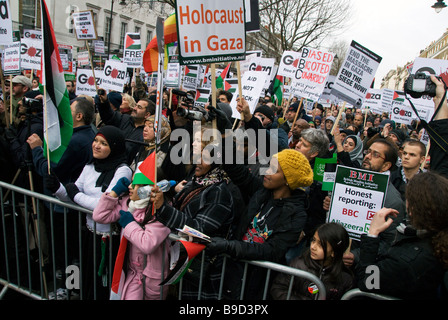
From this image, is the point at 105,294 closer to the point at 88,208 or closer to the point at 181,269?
the point at 88,208

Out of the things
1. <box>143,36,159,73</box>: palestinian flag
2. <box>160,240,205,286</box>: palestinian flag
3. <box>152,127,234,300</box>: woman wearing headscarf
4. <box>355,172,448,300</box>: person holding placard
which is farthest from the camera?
<box>143,36,159,73</box>: palestinian flag

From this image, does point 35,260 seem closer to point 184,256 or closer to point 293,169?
point 184,256

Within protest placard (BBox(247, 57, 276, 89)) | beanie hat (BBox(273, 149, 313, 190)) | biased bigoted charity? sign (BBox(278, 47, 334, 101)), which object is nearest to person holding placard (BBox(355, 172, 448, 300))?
beanie hat (BBox(273, 149, 313, 190))

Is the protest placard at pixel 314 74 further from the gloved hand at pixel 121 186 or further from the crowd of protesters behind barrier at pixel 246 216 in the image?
the gloved hand at pixel 121 186

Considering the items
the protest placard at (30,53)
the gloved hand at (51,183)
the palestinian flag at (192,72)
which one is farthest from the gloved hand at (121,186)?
the palestinian flag at (192,72)

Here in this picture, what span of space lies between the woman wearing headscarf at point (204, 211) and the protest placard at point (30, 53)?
746 centimetres

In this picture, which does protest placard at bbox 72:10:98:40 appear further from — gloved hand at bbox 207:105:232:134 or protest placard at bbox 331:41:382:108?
gloved hand at bbox 207:105:232:134

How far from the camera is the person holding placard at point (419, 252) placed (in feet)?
6.40

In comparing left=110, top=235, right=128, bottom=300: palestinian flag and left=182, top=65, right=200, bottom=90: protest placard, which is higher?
left=182, top=65, right=200, bottom=90: protest placard

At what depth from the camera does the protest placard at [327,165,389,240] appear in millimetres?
2908

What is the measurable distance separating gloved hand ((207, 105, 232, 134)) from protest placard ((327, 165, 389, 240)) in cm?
106

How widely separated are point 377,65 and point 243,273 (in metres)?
4.43

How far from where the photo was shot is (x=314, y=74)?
7.34 m

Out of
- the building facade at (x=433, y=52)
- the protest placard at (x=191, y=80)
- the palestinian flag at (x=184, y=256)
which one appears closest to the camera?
the palestinian flag at (x=184, y=256)
